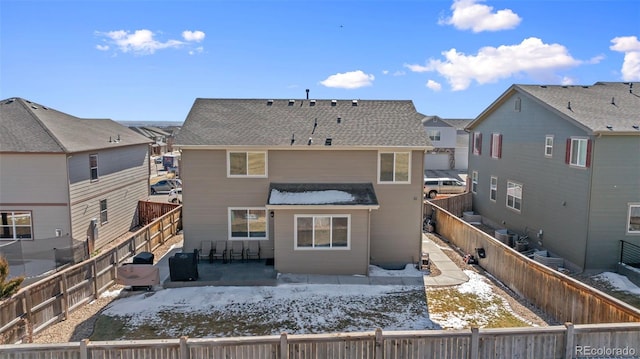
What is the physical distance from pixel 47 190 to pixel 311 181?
36.8ft

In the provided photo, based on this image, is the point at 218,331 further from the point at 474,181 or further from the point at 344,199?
the point at 474,181

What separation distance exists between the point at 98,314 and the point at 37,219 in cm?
837

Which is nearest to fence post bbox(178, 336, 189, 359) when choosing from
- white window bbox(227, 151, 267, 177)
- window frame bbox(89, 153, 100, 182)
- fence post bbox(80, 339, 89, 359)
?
fence post bbox(80, 339, 89, 359)

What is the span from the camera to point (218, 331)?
10.8m

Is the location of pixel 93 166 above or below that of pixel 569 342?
above

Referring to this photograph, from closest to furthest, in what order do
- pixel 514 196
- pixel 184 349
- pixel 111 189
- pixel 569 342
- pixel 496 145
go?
pixel 184 349 < pixel 569 342 < pixel 111 189 < pixel 514 196 < pixel 496 145

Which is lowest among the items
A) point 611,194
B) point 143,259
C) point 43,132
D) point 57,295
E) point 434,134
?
point 57,295

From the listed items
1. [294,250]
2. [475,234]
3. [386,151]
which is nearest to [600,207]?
[475,234]

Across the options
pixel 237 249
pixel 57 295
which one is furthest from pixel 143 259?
pixel 237 249

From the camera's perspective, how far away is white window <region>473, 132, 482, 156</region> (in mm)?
26500

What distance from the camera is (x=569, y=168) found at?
1702cm

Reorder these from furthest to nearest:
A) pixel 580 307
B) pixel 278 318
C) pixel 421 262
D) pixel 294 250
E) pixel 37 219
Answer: pixel 37 219
pixel 421 262
pixel 294 250
pixel 278 318
pixel 580 307

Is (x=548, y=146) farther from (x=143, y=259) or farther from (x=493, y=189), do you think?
(x=143, y=259)

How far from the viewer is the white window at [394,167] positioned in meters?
16.4
